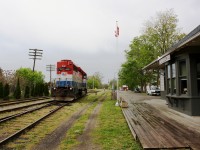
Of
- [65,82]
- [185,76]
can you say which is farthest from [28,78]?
[185,76]

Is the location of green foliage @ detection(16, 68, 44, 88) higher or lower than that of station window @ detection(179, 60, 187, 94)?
higher

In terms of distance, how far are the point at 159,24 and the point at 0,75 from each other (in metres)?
28.4

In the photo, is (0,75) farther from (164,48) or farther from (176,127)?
(176,127)

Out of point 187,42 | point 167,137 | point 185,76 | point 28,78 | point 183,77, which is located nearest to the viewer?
point 167,137

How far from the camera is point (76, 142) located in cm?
861

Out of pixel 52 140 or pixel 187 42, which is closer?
pixel 52 140

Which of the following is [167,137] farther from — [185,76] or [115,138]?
[185,76]

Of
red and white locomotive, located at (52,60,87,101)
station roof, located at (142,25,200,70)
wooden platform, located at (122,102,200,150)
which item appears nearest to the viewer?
wooden platform, located at (122,102,200,150)

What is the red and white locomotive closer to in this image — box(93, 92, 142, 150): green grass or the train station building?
the train station building

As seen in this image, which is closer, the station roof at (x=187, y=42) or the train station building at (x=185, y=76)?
the station roof at (x=187, y=42)

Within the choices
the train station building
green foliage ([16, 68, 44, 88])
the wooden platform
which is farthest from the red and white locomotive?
green foliage ([16, 68, 44, 88])

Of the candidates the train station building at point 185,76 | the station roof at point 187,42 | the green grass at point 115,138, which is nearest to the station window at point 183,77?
the train station building at point 185,76

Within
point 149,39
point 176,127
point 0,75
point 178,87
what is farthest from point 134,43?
point 176,127

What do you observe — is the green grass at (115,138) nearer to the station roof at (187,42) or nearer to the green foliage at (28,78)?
the station roof at (187,42)
